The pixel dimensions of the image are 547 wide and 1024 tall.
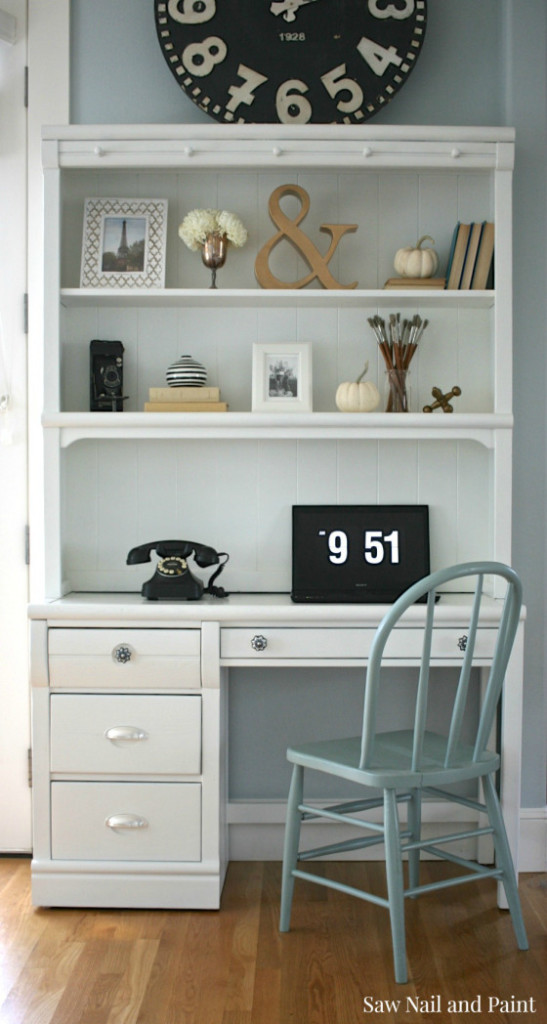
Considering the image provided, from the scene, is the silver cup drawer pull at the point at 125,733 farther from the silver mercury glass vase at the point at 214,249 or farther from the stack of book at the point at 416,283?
the stack of book at the point at 416,283

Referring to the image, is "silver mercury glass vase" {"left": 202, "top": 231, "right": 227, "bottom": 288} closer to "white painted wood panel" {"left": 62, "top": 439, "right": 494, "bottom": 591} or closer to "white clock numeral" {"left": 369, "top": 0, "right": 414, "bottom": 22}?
"white painted wood panel" {"left": 62, "top": 439, "right": 494, "bottom": 591}

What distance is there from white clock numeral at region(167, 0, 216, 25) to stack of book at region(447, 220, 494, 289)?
993 millimetres

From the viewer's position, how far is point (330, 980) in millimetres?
2246

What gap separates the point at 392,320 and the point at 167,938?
1805 mm

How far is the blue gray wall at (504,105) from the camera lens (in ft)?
9.83

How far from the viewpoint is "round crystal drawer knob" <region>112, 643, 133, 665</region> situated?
104 inches

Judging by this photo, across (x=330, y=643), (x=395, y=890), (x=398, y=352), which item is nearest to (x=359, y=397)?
(x=398, y=352)

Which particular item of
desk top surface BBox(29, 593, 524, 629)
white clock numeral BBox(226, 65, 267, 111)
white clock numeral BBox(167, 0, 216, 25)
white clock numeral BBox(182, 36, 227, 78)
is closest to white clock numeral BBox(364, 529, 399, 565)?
desk top surface BBox(29, 593, 524, 629)

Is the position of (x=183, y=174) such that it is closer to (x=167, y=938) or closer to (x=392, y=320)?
(x=392, y=320)

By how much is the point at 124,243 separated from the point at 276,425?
73cm

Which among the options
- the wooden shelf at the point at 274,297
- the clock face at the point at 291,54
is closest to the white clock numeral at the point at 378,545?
the wooden shelf at the point at 274,297

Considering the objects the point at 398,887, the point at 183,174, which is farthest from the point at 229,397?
the point at 398,887

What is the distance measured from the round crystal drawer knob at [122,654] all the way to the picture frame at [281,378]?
776 millimetres

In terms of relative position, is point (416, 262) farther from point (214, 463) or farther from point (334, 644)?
point (334, 644)
